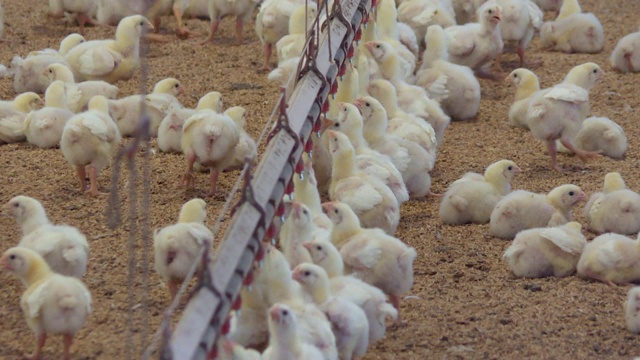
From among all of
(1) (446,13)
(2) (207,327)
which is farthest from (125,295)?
(1) (446,13)

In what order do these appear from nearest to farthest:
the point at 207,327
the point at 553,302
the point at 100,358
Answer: the point at 207,327, the point at 100,358, the point at 553,302

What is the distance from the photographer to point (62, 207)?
21.3ft

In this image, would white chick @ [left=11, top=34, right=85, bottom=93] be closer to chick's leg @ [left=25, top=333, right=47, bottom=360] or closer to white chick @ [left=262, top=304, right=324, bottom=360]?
chick's leg @ [left=25, top=333, right=47, bottom=360]

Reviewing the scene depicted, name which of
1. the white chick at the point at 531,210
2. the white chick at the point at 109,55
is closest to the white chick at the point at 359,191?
the white chick at the point at 531,210

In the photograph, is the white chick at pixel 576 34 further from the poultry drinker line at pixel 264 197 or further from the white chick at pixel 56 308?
the white chick at pixel 56 308

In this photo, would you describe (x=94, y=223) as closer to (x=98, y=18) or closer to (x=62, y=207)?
(x=62, y=207)

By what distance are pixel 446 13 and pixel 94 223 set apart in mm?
3988

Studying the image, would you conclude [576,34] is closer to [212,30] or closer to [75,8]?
[212,30]

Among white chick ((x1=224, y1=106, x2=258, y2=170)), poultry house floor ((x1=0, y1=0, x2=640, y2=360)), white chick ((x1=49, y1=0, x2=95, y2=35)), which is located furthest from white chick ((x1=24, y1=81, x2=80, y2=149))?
white chick ((x1=49, y1=0, x2=95, y2=35))

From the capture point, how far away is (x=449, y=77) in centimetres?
802

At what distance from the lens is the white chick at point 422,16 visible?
9.22m

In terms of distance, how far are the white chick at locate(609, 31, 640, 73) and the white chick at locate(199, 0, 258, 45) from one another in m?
2.78

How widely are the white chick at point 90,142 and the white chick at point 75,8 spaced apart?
10.4 ft

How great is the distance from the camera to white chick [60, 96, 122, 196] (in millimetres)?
6414
